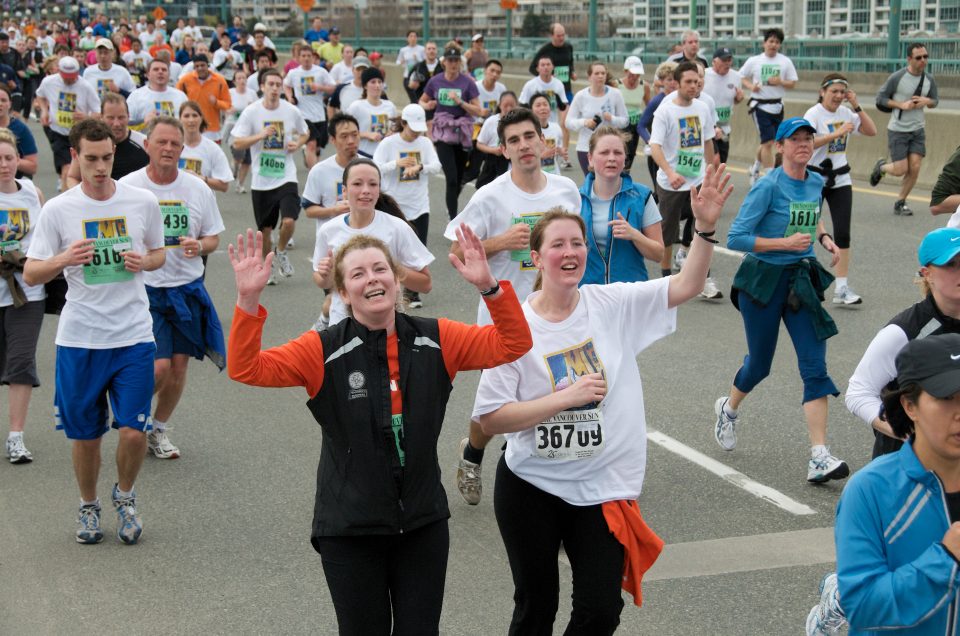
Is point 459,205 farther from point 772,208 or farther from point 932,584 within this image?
point 932,584

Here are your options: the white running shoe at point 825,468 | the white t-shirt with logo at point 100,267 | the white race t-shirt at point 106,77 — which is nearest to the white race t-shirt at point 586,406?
the white running shoe at point 825,468

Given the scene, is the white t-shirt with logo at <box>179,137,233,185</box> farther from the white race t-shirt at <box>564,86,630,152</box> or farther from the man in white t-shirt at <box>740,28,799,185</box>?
the man in white t-shirt at <box>740,28,799,185</box>

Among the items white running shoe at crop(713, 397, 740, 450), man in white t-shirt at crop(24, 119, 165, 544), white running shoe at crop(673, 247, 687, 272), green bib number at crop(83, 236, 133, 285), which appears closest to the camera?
man in white t-shirt at crop(24, 119, 165, 544)

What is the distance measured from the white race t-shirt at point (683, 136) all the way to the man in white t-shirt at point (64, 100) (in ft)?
27.4

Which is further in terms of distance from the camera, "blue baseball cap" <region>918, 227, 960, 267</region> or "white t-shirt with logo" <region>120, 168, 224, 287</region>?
"white t-shirt with logo" <region>120, 168, 224, 287</region>

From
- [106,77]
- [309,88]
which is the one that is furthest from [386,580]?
[309,88]

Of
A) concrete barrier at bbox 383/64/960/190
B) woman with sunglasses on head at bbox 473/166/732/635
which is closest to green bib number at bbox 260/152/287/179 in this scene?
concrete barrier at bbox 383/64/960/190

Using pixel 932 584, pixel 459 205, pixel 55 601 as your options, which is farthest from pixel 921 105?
pixel 932 584

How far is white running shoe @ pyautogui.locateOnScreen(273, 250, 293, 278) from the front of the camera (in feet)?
43.8

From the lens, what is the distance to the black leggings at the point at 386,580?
416 centimetres

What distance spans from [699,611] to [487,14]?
14388cm

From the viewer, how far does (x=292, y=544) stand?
21.3ft

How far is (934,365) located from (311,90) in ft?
62.3

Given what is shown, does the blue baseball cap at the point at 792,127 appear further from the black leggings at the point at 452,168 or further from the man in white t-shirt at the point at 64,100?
the man in white t-shirt at the point at 64,100
